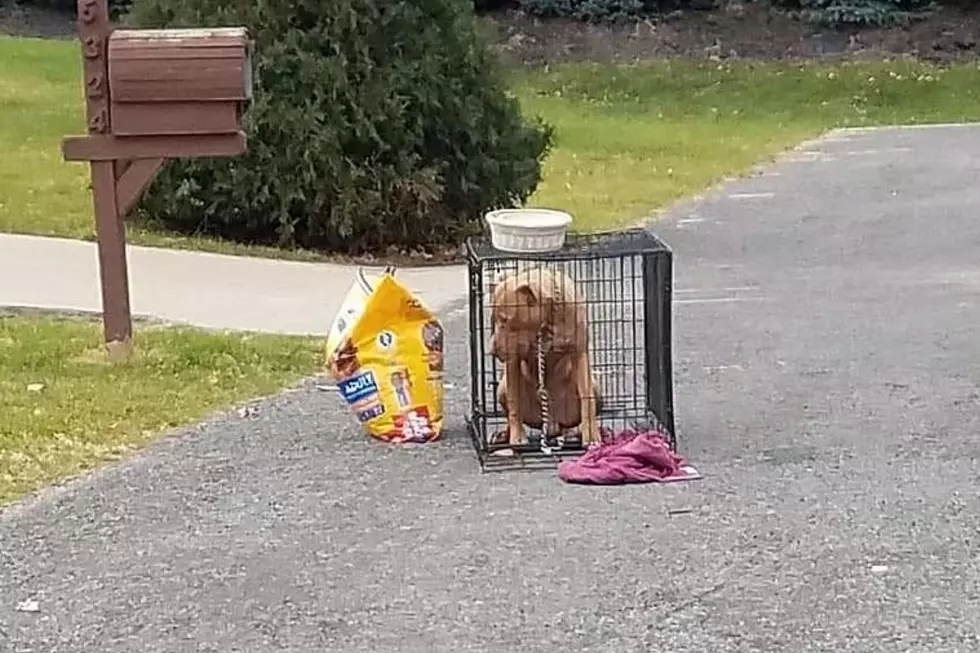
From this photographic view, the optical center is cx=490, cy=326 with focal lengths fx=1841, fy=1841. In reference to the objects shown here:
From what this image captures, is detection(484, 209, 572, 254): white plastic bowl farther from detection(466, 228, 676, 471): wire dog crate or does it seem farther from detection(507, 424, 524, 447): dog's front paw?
detection(507, 424, 524, 447): dog's front paw

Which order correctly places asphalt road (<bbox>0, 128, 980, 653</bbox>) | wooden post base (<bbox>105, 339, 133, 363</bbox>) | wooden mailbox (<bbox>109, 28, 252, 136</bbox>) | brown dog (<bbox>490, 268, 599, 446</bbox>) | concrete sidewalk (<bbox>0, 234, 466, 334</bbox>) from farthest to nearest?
concrete sidewalk (<bbox>0, 234, 466, 334</bbox>) → wooden post base (<bbox>105, 339, 133, 363</bbox>) → wooden mailbox (<bbox>109, 28, 252, 136</bbox>) → brown dog (<bbox>490, 268, 599, 446</bbox>) → asphalt road (<bbox>0, 128, 980, 653</bbox>)

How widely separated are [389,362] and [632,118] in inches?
686

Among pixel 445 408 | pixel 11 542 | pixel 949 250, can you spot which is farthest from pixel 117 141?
pixel 949 250

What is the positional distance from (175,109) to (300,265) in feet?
10.8

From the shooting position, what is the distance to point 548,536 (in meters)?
5.23

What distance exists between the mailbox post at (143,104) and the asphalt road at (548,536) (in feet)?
3.81

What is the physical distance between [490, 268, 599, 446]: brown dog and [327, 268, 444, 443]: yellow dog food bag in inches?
11.8

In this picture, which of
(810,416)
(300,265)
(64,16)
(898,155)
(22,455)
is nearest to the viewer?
(22,455)

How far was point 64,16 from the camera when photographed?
103 feet

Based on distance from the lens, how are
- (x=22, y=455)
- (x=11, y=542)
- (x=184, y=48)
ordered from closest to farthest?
(x=11, y=542) < (x=22, y=455) < (x=184, y=48)

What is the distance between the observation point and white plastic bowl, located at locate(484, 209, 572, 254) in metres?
6.51

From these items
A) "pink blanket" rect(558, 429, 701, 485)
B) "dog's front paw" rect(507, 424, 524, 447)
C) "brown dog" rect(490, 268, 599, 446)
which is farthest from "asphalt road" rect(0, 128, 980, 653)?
"brown dog" rect(490, 268, 599, 446)

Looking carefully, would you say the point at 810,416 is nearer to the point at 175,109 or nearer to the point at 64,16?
the point at 175,109

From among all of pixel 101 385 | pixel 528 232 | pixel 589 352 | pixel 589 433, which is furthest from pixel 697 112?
pixel 589 433
